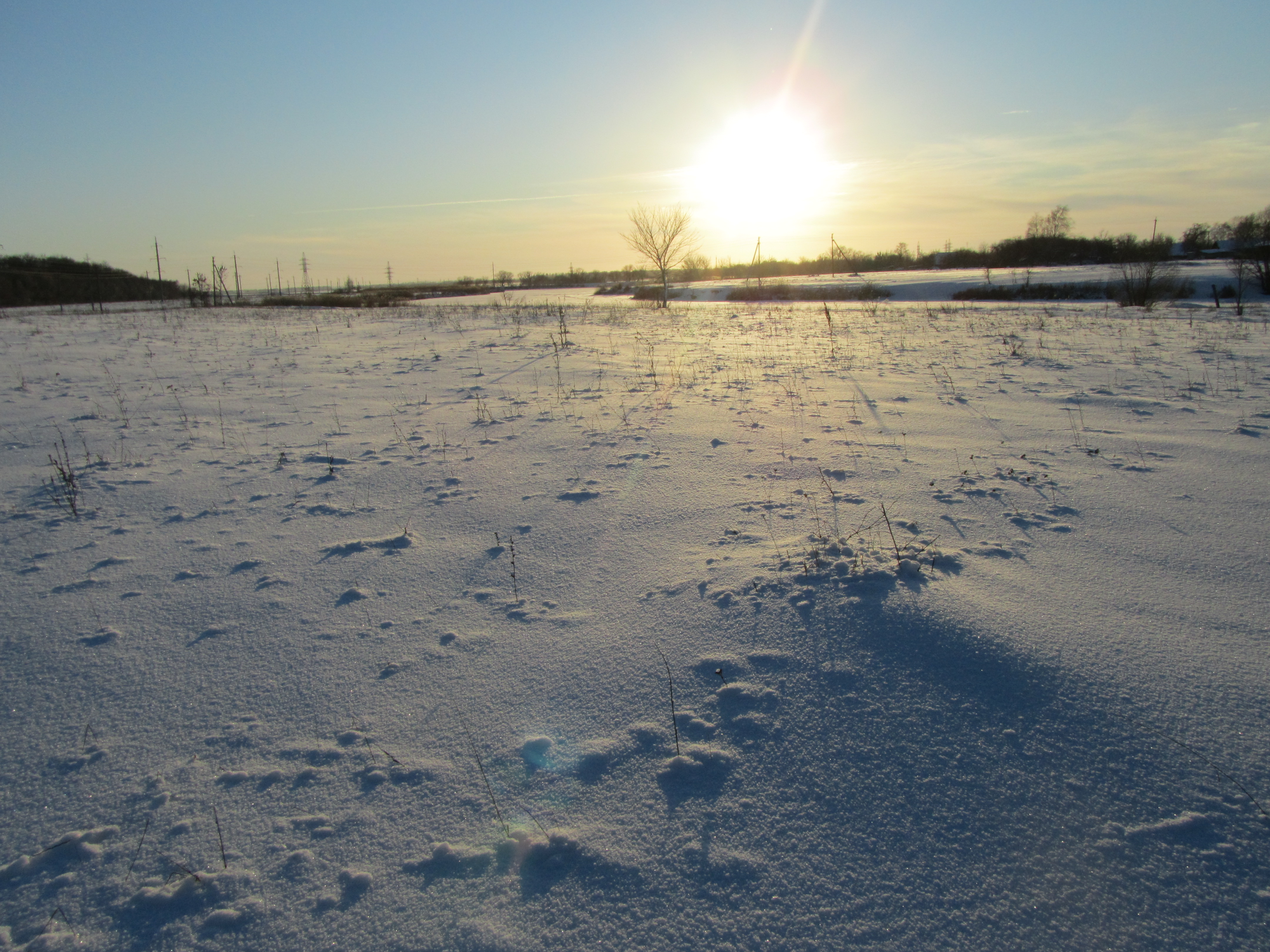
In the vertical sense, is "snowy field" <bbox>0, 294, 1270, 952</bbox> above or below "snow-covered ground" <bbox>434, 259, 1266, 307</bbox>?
below

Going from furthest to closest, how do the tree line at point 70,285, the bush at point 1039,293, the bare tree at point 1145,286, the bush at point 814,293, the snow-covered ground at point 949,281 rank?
the tree line at point 70,285, the bush at point 814,293, the snow-covered ground at point 949,281, the bush at point 1039,293, the bare tree at point 1145,286

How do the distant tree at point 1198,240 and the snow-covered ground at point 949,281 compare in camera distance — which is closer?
the snow-covered ground at point 949,281

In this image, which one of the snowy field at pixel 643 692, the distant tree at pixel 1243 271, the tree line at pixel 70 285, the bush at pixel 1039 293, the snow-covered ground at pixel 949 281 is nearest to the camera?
the snowy field at pixel 643 692

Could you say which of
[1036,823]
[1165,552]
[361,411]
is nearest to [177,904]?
[1036,823]

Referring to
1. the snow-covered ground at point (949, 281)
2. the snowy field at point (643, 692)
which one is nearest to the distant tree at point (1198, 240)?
the snow-covered ground at point (949, 281)

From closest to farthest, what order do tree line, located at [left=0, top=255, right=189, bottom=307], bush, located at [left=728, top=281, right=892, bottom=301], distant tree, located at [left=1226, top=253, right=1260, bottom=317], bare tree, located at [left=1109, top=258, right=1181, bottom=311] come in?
bare tree, located at [left=1109, top=258, right=1181, bottom=311] → distant tree, located at [left=1226, top=253, right=1260, bottom=317] → bush, located at [left=728, top=281, right=892, bottom=301] → tree line, located at [left=0, top=255, right=189, bottom=307]

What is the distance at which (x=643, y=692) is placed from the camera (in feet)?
8.41

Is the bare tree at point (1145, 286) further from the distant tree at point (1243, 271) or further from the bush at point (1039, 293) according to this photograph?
the distant tree at point (1243, 271)

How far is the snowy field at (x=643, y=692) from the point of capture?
1705 mm

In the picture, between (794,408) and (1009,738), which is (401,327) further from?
(1009,738)

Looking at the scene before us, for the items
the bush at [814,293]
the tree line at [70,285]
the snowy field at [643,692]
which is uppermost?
the tree line at [70,285]

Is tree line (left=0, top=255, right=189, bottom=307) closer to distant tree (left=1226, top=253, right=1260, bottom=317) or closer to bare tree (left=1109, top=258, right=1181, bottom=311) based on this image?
bare tree (left=1109, top=258, right=1181, bottom=311)

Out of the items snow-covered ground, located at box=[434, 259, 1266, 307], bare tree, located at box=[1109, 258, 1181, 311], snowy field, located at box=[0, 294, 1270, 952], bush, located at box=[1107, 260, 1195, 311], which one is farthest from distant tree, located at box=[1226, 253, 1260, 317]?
snowy field, located at box=[0, 294, 1270, 952]

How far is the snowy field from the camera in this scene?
171 cm
